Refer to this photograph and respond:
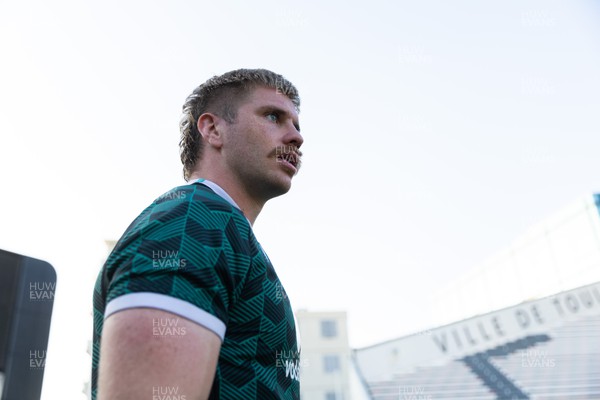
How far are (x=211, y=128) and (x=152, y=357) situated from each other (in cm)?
117

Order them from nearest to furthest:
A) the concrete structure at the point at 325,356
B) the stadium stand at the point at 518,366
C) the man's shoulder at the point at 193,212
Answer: the man's shoulder at the point at 193,212 → the stadium stand at the point at 518,366 → the concrete structure at the point at 325,356

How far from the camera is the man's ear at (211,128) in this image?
5.86 feet

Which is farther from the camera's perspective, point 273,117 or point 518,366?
point 518,366

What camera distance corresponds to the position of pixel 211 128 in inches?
72.8

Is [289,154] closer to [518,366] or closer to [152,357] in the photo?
[152,357]

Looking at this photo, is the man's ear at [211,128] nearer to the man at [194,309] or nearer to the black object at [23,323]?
the man at [194,309]

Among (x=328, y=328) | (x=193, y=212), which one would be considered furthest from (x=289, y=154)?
(x=328, y=328)

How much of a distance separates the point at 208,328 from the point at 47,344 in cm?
128

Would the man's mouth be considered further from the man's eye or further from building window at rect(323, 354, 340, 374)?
building window at rect(323, 354, 340, 374)

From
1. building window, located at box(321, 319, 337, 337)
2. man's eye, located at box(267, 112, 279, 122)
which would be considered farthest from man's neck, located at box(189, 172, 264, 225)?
building window, located at box(321, 319, 337, 337)

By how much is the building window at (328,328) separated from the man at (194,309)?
4014 centimetres

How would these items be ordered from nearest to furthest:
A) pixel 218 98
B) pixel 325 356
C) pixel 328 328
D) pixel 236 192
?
pixel 236 192, pixel 218 98, pixel 325 356, pixel 328 328

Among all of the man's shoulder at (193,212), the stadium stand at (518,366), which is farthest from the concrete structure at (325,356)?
the man's shoulder at (193,212)

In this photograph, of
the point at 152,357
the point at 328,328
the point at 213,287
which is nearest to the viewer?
the point at 152,357
